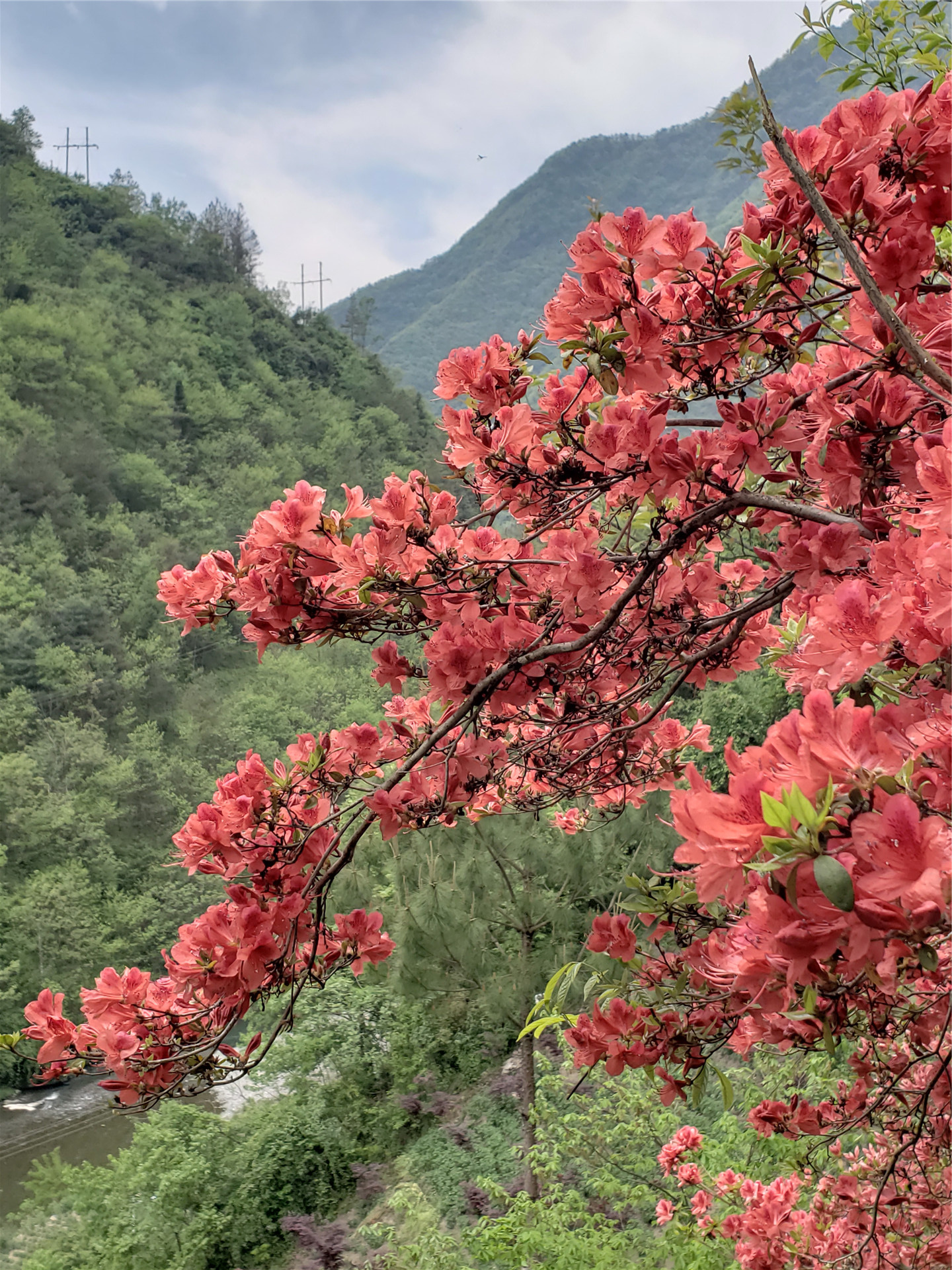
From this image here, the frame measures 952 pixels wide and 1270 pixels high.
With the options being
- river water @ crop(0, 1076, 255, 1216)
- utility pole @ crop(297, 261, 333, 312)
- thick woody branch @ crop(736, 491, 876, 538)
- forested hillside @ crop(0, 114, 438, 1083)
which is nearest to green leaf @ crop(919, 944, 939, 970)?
thick woody branch @ crop(736, 491, 876, 538)

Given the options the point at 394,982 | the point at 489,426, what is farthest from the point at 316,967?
the point at 394,982

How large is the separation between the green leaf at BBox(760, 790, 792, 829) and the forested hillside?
3782 mm

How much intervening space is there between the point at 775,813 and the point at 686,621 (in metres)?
0.70

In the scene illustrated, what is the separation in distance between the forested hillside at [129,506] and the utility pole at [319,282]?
70.2 inches

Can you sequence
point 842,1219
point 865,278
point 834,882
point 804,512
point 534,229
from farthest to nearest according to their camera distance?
point 534,229
point 842,1219
point 804,512
point 865,278
point 834,882

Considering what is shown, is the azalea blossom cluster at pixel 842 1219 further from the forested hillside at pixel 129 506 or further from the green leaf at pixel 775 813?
the forested hillside at pixel 129 506

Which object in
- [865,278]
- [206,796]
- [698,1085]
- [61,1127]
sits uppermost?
[865,278]

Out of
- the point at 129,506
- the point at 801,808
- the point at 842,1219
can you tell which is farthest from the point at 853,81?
the point at 129,506

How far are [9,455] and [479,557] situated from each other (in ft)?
64.0

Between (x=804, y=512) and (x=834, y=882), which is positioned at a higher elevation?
(x=804, y=512)

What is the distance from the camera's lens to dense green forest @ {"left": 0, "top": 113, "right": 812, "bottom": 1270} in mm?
3832

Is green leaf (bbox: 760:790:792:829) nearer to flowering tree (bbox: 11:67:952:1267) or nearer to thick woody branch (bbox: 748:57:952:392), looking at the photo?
flowering tree (bbox: 11:67:952:1267)

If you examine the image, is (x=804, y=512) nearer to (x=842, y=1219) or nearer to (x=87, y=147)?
(x=842, y=1219)

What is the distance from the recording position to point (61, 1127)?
325 inches
